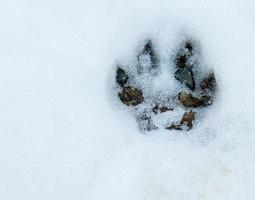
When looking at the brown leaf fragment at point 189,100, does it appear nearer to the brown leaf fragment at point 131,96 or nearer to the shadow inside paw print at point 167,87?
the shadow inside paw print at point 167,87

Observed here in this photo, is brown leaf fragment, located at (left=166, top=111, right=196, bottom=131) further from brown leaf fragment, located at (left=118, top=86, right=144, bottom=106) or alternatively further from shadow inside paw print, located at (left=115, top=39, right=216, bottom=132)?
brown leaf fragment, located at (left=118, top=86, right=144, bottom=106)

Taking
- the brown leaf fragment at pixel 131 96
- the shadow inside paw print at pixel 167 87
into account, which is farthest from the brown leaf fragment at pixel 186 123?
the brown leaf fragment at pixel 131 96

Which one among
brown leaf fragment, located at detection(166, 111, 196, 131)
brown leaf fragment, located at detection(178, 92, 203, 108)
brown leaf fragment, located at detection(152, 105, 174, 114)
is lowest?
brown leaf fragment, located at detection(166, 111, 196, 131)

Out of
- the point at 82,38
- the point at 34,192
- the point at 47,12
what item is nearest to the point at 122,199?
the point at 34,192

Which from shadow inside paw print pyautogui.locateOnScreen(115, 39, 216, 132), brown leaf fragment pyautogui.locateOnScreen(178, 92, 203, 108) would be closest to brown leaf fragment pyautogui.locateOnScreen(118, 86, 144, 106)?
shadow inside paw print pyautogui.locateOnScreen(115, 39, 216, 132)

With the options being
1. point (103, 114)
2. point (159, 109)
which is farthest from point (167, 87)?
point (103, 114)
